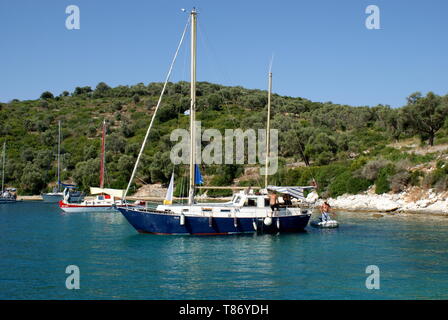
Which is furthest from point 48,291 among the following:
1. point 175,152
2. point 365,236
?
point 175,152

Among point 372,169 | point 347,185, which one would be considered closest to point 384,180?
point 372,169

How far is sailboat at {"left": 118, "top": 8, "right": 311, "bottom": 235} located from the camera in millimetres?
30000

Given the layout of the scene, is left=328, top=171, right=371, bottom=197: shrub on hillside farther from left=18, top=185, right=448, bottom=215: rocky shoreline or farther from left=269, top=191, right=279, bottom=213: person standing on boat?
left=269, top=191, right=279, bottom=213: person standing on boat

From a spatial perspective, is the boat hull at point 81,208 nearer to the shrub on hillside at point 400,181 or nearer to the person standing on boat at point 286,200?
the person standing on boat at point 286,200

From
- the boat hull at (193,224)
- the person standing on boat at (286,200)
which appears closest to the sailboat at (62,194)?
the boat hull at (193,224)

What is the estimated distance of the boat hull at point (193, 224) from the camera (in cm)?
2997

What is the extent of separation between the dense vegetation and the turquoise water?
971 cm

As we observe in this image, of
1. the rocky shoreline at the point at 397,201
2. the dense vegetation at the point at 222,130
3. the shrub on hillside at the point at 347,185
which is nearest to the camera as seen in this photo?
the rocky shoreline at the point at 397,201

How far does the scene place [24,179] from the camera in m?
81.2

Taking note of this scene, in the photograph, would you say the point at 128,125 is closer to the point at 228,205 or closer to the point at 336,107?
the point at 336,107

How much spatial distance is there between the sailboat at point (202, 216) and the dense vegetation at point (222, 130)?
524 cm

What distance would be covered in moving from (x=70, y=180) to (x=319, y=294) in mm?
71333

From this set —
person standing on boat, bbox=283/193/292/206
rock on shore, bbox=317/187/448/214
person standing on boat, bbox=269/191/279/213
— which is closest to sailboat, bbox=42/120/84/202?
rock on shore, bbox=317/187/448/214

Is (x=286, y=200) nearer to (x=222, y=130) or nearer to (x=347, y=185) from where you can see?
(x=347, y=185)
